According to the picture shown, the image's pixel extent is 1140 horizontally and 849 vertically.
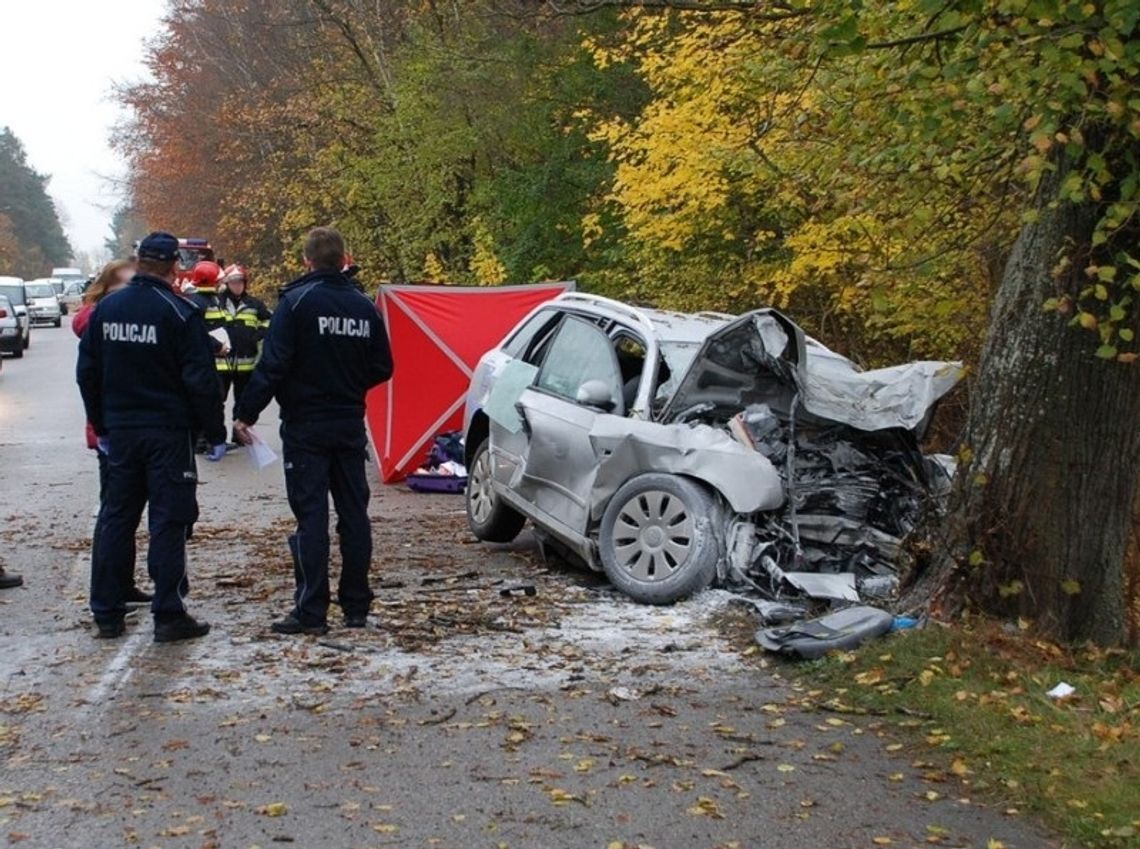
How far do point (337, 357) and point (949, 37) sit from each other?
3374mm

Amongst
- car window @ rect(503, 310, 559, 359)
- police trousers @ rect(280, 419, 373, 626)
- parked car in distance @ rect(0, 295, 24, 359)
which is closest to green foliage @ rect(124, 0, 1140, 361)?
car window @ rect(503, 310, 559, 359)

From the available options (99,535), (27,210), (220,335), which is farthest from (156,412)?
(27,210)

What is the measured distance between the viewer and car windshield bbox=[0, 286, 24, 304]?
40.7m

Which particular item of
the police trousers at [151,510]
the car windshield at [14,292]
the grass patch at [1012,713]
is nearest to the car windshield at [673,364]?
the grass patch at [1012,713]

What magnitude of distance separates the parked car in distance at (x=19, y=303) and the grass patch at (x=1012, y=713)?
3202 centimetres

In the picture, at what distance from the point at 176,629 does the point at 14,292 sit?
3819 centimetres

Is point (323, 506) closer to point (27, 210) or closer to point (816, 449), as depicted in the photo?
point (816, 449)

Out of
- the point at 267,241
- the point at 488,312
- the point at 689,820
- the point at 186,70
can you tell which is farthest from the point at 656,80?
the point at 186,70

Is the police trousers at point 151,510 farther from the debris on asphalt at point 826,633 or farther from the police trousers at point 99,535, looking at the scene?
the debris on asphalt at point 826,633

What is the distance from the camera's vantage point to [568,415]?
8602 millimetres

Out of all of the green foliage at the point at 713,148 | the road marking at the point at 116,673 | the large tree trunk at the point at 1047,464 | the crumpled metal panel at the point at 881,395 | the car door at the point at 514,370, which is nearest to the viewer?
the road marking at the point at 116,673

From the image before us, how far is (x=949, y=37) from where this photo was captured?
22.5ft

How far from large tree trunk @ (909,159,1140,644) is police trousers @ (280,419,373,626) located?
281 centimetres

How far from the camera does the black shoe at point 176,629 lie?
22.0 ft
